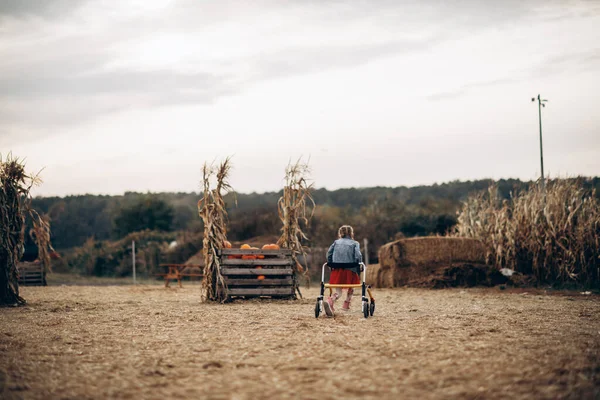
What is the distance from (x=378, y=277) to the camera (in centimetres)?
2061

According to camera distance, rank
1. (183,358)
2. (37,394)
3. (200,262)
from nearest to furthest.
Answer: (37,394) < (183,358) < (200,262)

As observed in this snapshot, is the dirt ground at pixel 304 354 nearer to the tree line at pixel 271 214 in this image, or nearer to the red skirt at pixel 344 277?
the red skirt at pixel 344 277

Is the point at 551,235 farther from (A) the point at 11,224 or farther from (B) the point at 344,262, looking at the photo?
(A) the point at 11,224

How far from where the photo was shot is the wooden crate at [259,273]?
14.6m

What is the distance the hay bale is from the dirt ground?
740 centimetres

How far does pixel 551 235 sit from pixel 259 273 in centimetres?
807

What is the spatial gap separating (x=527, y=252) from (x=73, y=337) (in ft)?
44.1

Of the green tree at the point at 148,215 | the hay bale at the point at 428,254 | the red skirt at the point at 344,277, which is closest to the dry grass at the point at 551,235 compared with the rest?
the hay bale at the point at 428,254

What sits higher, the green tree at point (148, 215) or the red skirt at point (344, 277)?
the green tree at point (148, 215)

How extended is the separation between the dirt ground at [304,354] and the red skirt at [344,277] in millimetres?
574

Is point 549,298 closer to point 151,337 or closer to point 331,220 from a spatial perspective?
point 151,337

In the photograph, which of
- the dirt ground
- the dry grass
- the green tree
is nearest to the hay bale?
the dry grass

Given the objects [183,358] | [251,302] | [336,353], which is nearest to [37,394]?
[183,358]

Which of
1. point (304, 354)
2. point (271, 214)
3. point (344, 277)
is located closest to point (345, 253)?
point (344, 277)
